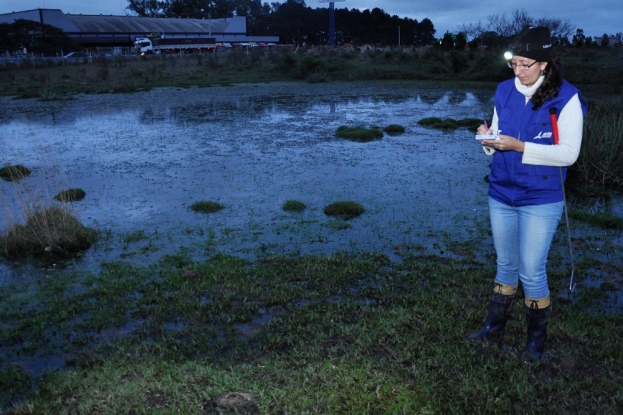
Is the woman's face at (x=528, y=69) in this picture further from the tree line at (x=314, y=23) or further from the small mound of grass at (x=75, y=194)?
the tree line at (x=314, y=23)

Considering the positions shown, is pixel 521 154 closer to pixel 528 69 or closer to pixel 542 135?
pixel 542 135

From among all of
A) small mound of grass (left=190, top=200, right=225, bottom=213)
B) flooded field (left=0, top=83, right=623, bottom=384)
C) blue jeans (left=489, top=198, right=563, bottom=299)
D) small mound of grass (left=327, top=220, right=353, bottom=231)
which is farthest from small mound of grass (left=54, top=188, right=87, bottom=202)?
blue jeans (left=489, top=198, right=563, bottom=299)

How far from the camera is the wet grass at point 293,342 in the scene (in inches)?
131

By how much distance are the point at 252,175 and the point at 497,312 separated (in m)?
6.45

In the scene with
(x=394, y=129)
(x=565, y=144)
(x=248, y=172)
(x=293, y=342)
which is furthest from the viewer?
(x=394, y=129)

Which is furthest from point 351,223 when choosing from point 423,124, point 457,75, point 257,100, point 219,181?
point 457,75

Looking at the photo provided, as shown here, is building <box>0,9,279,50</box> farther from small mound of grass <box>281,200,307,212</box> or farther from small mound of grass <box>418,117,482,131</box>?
small mound of grass <box>281,200,307,212</box>

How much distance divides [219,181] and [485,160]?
16.9ft

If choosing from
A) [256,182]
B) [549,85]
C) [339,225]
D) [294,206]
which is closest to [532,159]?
[549,85]

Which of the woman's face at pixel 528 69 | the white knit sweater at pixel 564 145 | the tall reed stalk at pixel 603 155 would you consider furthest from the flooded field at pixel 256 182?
the woman's face at pixel 528 69

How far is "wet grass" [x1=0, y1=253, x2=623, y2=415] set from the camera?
3336 millimetres

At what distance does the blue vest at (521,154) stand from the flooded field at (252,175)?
8.40ft

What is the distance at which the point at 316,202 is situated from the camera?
318 inches

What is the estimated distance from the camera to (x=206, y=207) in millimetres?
7863
